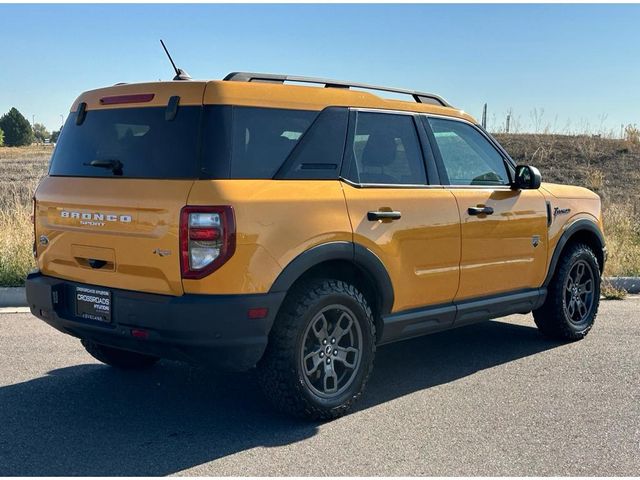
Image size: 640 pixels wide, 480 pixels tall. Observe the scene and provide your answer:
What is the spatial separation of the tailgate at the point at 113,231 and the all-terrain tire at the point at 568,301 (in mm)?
3607

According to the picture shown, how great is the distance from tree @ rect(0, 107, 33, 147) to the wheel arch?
80.0 m

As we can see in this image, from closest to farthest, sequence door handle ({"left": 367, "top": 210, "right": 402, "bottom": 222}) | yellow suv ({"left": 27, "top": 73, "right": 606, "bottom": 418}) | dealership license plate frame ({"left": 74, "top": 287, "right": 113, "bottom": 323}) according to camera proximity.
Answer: yellow suv ({"left": 27, "top": 73, "right": 606, "bottom": 418}) → dealership license plate frame ({"left": 74, "top": 287, "right": 113, "bottom": 323}) → door handle ({"left": 367, "top": 210, "right": 402, "bottom": 222})

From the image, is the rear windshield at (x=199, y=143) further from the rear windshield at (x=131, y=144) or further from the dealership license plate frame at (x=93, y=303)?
the dealership license plate frame at (x=93, y=303)

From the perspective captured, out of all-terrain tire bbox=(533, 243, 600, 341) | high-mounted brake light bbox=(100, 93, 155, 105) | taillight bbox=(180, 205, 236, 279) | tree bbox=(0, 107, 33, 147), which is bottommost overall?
all-terrain tire bbox=(533, 243, 600, 341)

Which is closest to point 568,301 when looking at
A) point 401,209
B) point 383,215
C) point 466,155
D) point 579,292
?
point 579,292

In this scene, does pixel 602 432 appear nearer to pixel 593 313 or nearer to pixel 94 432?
pixel 593 313

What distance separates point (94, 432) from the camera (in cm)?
418

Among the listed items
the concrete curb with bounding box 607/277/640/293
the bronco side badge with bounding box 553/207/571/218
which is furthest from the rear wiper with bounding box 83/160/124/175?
the concrete curb with bounding box 607/277/640/293

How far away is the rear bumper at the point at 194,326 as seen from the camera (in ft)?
12.6

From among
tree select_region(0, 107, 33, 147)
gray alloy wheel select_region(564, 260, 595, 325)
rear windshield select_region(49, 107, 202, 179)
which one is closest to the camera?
rear windshield select_region(49, 107, 202, 179)

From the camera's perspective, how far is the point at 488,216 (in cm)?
541

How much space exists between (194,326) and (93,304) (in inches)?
29.7

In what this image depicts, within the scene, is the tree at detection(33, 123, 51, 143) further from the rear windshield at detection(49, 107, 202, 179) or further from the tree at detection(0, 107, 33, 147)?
the rear windshield at detection(49, 107, 202, 179)

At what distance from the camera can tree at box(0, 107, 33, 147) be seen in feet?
254
